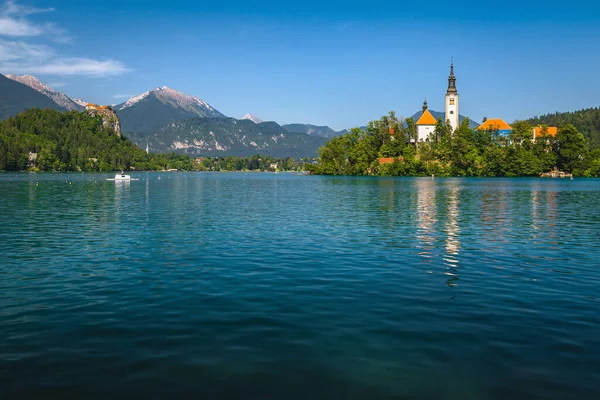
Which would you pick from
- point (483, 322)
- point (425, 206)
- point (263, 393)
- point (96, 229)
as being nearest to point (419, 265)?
point (483, 322)

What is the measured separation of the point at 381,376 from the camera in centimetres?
1092

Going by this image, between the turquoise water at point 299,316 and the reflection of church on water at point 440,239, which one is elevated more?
the reflection of church on water at point 440,239

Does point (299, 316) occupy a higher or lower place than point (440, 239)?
lower

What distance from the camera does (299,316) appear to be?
1548 cm

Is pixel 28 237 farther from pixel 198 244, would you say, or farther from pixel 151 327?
pixel 151 327

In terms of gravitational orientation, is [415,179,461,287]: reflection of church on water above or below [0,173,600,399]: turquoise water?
above

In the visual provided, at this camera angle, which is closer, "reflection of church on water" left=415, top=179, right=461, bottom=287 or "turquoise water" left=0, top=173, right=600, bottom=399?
"turquoise water" left=0, top=173, right=600, bottom=399

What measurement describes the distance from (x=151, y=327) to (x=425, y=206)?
49476mm

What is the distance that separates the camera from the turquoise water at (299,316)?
10.7 metres

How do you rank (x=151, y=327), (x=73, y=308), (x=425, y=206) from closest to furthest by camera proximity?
(x=151, y=327), (x=73, y=308), (x=425, y=206)

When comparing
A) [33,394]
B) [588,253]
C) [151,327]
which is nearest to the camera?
[33,394]

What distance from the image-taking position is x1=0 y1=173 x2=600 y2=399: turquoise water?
10.7m

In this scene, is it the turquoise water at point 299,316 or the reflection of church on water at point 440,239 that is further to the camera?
the reflection of church on water at point 440,239

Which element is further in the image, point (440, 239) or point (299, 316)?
point (440, 239)
